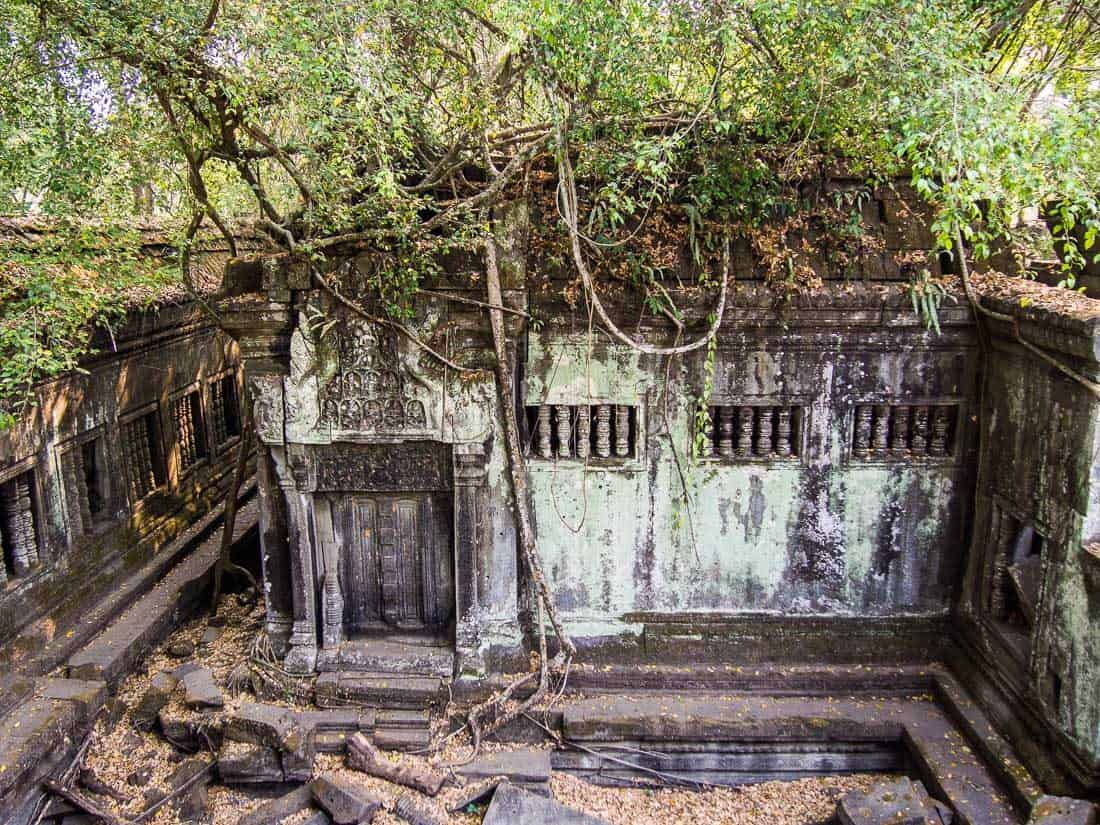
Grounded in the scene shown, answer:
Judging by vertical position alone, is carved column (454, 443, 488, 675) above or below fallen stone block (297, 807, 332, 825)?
above

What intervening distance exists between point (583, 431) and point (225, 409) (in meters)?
6.71

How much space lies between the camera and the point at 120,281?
650 cm

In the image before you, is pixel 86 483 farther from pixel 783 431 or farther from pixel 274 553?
pixel 783 431

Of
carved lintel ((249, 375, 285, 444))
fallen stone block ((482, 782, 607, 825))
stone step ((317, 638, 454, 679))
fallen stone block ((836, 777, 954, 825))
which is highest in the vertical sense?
carved lintel ((249, 375, 285, 444))

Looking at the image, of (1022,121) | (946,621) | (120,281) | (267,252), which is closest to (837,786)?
(946,621)

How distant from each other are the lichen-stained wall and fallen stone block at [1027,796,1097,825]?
1865 mm

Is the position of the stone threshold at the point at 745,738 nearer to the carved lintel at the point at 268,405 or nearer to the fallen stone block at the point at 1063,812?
the fallen stone block at the point at 1063,812

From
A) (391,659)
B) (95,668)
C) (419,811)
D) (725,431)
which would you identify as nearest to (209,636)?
(95,668)

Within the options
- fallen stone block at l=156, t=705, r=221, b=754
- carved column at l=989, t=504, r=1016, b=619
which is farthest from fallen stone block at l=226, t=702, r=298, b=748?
carved column at l=989, t=504, r=1016, b=619

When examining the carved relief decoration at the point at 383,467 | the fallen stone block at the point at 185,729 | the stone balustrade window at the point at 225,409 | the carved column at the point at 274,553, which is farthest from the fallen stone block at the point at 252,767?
the stone balustrade window at the point at 225,409

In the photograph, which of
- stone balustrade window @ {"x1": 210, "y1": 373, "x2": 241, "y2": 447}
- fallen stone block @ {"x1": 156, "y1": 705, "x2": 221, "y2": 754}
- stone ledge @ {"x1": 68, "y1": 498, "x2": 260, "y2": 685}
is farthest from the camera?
stone balustrade window @ {"x1": 210, "y1": 373, "x2": 241, "y2": 447}

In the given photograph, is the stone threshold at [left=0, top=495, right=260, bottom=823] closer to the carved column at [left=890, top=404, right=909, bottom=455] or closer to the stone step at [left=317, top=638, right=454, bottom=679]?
the stone step at [left=317, top=638, right=454, bottom=679]

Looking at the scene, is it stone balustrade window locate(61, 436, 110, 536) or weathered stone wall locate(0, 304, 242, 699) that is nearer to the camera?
weathered stone wall locate(0, 304, 242, 699)

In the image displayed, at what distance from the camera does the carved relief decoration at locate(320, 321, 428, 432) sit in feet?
19.0
